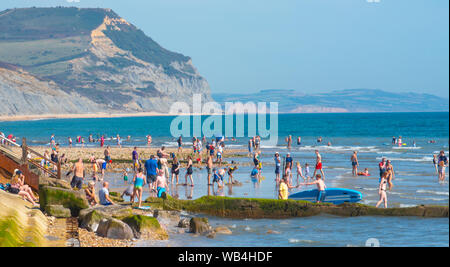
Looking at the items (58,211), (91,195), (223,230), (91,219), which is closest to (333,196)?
(223,230)

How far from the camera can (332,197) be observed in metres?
21.3

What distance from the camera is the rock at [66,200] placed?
18750 mm

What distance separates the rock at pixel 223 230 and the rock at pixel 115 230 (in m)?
2.96

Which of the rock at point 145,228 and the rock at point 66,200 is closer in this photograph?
the rock at point 145,228

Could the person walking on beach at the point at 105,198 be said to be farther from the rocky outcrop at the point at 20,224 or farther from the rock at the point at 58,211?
the rocky outcrop at the point at 20,224

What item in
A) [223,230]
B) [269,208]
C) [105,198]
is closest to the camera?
[223,230]

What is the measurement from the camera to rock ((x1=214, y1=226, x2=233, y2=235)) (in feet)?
58.0

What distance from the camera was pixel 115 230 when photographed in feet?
52.5

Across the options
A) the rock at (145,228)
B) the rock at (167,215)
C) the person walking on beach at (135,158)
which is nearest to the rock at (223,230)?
the rock at (145,228)

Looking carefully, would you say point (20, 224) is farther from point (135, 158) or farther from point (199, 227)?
point (135, 158)

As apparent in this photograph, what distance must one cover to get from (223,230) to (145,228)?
2.71m
